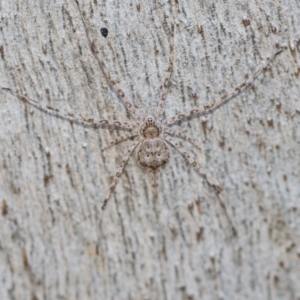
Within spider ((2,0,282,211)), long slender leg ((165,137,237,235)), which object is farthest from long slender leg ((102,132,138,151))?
long slender leg ((165,137,237,235))

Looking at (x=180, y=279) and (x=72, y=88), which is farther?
(x=72, y=88)

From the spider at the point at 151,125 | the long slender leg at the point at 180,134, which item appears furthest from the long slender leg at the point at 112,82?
the long slender leg at the point at 180,134

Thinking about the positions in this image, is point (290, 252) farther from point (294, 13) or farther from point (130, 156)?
point (294, 13)

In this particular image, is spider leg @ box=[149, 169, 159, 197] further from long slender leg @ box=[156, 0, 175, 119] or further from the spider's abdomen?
long slender leg @ box=[156, 0, 175, 119]

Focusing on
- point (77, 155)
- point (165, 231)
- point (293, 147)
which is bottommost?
point (165, 231)

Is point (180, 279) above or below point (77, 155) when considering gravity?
below

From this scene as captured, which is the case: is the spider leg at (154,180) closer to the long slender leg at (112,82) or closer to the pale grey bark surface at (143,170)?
the pale grey bark surface at (143,170)

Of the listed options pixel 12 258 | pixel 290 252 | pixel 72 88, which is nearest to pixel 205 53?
pixel 72 88
